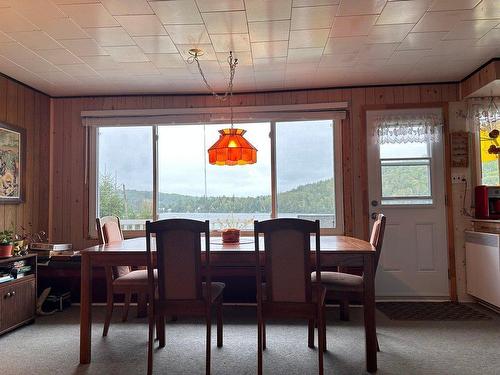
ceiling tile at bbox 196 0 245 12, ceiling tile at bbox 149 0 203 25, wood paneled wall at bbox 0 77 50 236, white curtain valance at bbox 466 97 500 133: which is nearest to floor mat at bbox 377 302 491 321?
white curtain valance at bbox 466 97 500 133

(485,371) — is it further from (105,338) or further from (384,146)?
(105,338)

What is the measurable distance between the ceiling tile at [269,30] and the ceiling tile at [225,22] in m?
0.07

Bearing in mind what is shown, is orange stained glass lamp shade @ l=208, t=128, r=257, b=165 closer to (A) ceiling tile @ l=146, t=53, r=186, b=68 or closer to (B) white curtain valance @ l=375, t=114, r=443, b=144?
(A) ceiling tile @ l=146, t=53, r=186, b=68

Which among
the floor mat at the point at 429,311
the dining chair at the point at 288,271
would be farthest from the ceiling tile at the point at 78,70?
the floor mat at the point at 429,311

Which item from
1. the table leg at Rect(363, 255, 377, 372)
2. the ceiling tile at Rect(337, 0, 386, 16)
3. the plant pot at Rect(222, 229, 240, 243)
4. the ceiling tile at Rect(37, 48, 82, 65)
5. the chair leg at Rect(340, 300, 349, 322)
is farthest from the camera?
the chair leg at Rect(340, 300, 349, 322)

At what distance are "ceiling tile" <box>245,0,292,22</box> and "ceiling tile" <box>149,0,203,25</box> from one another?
0.35 meters

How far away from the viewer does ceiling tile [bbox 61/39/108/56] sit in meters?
2.90

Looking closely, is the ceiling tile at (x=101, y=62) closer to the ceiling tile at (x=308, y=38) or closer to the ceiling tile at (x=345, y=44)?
the ceiling tile at (x=308, y=38)

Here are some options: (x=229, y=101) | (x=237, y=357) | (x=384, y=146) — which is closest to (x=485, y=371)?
(x=237, y=357)

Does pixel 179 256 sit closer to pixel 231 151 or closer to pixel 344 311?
pixel 231 151

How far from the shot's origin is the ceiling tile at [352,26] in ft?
8.50

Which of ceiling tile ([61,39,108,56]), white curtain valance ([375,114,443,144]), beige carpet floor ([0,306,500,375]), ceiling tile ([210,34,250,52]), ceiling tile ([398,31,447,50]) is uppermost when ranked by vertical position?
ceiling tile ([61,39,108,56])

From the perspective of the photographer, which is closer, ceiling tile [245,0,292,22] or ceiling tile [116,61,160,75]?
ceiling tile [245,0,292,22]

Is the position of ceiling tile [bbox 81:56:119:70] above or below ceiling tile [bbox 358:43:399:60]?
above
